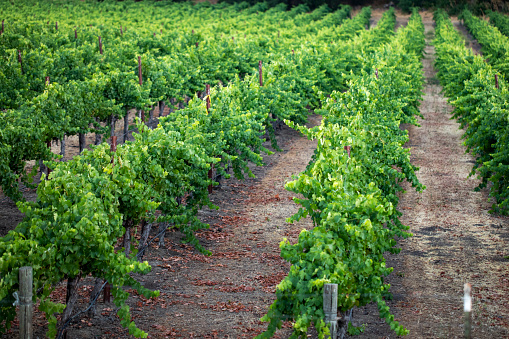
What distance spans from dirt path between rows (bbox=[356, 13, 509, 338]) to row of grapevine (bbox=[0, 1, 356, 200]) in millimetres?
6093

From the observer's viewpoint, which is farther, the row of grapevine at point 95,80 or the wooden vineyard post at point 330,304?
the row of grapevine at point 95,80

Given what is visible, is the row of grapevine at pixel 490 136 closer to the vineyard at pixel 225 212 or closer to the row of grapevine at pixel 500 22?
the vineyard at pixel 225 212

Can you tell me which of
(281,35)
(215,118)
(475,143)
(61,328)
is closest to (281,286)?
(61,328)

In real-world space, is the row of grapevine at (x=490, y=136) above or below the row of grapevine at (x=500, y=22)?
below

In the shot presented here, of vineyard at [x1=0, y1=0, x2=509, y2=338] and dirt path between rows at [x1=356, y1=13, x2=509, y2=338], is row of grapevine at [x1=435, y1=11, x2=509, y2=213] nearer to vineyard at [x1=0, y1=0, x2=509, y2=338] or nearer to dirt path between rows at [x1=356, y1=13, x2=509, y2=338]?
vineyard at [x1=0, y1=0, x2=509, y2=338]

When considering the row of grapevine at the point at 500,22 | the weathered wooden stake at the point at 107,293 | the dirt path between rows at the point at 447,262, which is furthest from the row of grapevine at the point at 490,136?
the row of grapevine at the point at 500,22

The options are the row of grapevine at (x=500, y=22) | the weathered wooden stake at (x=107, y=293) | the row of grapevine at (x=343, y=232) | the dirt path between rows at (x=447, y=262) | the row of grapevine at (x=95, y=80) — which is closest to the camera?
the row of grapevine at (x=343, y=232)

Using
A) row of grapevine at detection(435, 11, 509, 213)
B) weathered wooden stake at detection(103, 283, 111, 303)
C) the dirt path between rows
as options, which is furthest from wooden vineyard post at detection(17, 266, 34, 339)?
row of grapevine at detection(435, 11, 509, 213)

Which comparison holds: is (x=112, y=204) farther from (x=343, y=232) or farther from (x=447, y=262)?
(x=447, y=262)

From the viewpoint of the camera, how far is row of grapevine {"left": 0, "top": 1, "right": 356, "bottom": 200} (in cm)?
1453

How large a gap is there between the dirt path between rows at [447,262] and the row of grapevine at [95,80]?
609 cm

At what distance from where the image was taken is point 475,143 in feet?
52.4

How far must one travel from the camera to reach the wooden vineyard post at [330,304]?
7.48 m

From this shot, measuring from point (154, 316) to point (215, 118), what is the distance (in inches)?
240
